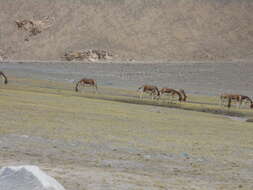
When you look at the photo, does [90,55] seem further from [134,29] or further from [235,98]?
[235,98]

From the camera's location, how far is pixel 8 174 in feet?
20.4

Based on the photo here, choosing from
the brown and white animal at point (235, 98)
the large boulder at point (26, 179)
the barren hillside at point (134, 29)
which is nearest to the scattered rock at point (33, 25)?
the barren hillside at point (134, 29)

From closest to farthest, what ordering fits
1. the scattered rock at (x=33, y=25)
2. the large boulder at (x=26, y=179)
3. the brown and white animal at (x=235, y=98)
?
the large boulder at (x=26, y=179), the brown and white animal at (x=235, y=98), the scattered rock at (x=33, y=25)

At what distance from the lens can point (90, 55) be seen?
79.1 metres

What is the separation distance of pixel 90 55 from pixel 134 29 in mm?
14603

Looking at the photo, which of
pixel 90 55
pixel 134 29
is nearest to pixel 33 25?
pixel 134 29

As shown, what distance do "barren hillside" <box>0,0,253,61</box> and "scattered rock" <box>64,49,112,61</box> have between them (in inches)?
87.2

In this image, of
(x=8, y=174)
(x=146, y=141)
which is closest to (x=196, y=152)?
(x=146, y=141)

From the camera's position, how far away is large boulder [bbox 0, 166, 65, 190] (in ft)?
18.9

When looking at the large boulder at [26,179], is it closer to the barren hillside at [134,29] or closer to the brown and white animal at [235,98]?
the brown and white animal at [235,98]

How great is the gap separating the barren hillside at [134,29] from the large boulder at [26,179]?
75.8m

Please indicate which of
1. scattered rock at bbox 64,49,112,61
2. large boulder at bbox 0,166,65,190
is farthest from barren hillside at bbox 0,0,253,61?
large boulder at bbox 0,166,65,190

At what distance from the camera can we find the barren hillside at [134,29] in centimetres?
8531

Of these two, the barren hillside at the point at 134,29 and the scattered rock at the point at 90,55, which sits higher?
the barren hillside at the point at 134,29
